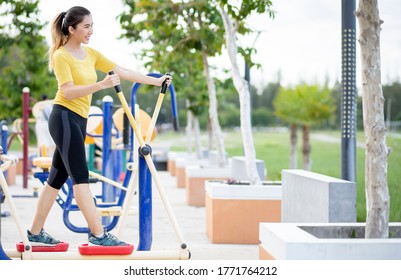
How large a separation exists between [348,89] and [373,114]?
3.99 ft

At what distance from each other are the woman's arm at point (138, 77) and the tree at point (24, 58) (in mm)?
12682

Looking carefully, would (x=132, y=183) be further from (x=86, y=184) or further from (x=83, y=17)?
(x=83, y=17)

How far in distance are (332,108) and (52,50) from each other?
19.6 metres

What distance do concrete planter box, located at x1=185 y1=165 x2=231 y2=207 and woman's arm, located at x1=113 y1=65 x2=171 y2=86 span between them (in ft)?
17.9

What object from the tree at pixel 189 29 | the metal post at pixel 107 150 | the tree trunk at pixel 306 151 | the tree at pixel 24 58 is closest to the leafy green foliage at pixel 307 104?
the tree trunk at pixel 306 151

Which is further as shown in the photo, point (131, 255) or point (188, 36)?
point (188, 36)

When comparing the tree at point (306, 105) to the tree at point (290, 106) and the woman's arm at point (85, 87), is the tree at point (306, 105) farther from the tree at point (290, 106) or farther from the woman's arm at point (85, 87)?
the woman's arm at point (85, 87)

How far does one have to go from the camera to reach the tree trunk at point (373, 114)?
3.90 metres

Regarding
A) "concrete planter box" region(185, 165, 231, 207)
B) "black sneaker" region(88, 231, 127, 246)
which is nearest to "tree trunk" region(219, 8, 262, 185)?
"concrete planter box" region(185, 165, 231, 207)

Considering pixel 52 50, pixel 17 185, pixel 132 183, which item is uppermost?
pixel 52 50

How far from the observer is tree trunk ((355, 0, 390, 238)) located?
153 inches

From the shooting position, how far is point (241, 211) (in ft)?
21.1
